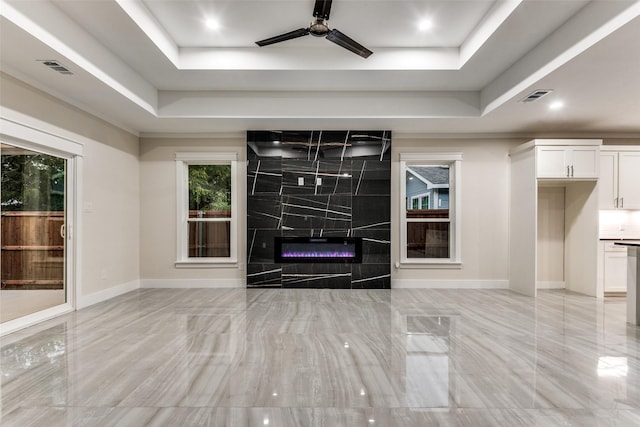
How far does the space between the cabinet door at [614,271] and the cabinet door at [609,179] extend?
765 millimetres

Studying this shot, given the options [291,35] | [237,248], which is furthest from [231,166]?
[291,35]

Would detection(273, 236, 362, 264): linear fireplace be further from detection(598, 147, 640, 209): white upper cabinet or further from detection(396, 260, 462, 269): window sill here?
detection(598, 147, 640, 209): white upper cabinet

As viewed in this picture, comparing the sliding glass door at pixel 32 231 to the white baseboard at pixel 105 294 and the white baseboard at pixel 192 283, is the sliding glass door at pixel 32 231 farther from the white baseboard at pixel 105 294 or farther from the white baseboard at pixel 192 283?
the white baseboard at pixel 192 283

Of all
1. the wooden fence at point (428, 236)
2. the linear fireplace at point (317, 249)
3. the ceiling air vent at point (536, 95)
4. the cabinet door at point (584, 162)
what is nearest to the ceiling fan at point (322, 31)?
the ceiling air vent at point (536, 95)

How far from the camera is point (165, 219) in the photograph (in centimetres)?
601

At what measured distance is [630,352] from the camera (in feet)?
9.84

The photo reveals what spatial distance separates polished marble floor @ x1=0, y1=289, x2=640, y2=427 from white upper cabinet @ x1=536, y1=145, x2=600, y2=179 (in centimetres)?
196

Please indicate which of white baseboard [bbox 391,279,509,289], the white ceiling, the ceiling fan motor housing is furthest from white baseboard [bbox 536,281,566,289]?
the ceiling fan motor housing

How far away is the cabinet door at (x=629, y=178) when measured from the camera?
539cm

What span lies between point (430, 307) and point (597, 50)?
10.5ft

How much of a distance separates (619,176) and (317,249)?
4810 mm

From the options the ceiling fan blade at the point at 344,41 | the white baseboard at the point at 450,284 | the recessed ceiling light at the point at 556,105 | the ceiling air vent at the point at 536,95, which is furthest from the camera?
the white baseboard at the point at 450,284

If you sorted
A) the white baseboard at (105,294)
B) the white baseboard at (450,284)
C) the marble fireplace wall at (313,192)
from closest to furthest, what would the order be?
the white baseboard at (105,294)
the marble fireplace wall at (313,192)
the white baseboard at (450,284)

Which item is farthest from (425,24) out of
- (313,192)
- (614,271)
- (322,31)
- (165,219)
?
(165,219)
